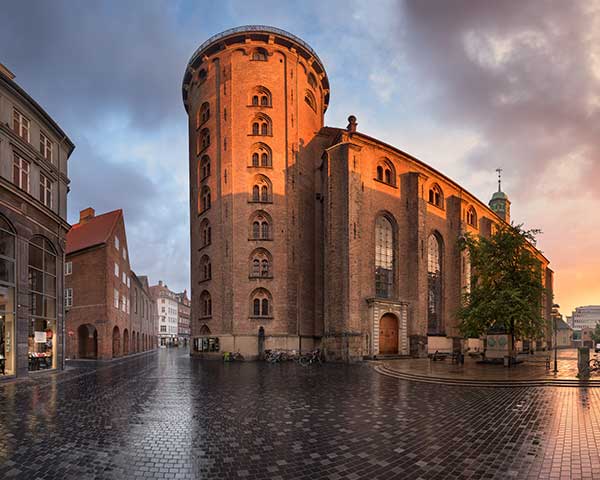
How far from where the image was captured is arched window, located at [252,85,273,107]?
3603 centimetres

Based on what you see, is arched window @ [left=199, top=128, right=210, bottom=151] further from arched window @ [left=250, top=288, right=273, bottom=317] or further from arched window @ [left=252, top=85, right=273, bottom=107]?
arched window @ [left=250, top=288, right=273, bottom=317]

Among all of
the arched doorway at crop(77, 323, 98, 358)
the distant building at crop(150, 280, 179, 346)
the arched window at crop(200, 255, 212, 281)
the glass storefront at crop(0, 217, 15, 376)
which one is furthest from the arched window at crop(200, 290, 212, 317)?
the distant building at crop(150, 280, 179, 346)

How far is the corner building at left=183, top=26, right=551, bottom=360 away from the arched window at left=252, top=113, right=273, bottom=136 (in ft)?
0.30

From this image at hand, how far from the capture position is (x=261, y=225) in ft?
114

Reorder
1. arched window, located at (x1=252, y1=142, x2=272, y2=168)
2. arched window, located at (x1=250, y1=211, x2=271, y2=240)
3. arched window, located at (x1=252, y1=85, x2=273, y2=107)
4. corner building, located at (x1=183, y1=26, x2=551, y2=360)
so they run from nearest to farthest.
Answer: corner building, located at (x1=183, y1=26, x2=551, y2=360), arched window, located at (x1=250, y1=211, x2=271, y2=240), arched window, located at (x1=252, y1=142, x2=272, y2=168), arched window, located at (x1=252, y1=85, x2=273, y2=107)

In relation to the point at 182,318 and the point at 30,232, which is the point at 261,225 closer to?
the point at 30,232

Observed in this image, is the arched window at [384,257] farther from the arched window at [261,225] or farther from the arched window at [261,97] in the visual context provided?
the arched window at [261,97]

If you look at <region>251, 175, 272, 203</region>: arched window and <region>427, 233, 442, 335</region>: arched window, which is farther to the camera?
<region>427, 233, 442, 335</region>: arched window

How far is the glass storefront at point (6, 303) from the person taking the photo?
1981 cm

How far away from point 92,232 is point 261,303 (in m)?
21.7

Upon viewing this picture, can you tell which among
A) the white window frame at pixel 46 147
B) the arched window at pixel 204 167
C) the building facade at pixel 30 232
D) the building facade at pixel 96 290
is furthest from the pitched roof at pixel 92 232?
the white window frame at pixel 46 147

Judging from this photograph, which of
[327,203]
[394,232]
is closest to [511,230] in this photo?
[394,232]

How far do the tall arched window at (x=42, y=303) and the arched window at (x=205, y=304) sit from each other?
44.4 ft

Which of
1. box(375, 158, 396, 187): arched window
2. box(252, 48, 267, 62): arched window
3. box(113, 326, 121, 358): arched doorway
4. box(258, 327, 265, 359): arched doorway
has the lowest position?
box(113, 326, 121, 358): arched doorway
